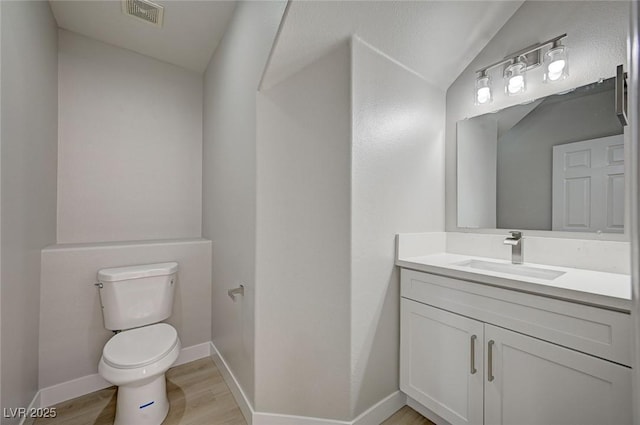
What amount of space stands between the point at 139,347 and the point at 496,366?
1.78m

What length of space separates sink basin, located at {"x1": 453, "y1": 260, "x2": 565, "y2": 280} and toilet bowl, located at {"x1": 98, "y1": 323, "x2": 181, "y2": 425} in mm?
1683

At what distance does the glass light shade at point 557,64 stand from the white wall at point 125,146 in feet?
8.02

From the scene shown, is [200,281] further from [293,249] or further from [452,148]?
[452,148]

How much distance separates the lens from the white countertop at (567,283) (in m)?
0.98

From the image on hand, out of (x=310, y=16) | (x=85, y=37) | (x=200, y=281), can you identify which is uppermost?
(x=85, y=37)

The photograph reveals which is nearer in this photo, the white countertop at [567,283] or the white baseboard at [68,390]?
the white countertop at [567,283]

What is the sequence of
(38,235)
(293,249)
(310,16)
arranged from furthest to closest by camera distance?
(38,235)
(293,249)
(310,16)

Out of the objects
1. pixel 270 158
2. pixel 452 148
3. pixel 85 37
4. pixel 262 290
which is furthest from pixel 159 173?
pixel 452 148

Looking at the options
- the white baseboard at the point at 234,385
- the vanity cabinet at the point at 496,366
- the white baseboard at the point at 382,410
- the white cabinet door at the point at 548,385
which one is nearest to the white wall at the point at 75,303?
the white baseboard at the point at 234,385

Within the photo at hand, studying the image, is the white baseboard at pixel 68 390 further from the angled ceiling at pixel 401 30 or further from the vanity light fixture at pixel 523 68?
the vanity light fixture at pixel 523 68

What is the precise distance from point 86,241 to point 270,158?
1578 millimetres

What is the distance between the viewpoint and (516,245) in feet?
5.09

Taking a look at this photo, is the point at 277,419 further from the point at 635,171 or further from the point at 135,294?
the point at 635,171

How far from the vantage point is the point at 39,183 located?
1619 millimetres
